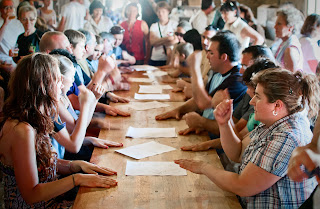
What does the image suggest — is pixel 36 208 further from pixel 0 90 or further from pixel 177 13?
pixel 177 13

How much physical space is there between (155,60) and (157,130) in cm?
370

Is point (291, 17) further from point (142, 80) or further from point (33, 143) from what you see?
point (33, 143)

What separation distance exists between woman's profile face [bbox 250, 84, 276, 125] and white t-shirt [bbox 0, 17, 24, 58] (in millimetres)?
3943

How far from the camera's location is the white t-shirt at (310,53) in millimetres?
3797

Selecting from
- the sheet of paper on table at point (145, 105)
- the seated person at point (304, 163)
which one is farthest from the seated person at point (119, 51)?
the seated person at point (304, 163)

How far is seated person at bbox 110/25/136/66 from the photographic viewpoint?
514cm

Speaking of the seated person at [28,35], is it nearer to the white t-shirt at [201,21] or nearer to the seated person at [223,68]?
the white t-shirt at [201,21]


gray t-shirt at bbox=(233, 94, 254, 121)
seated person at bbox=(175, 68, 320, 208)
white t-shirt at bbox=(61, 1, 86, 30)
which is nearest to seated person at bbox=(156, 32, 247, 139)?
gray t-shirt at bbox=(233, 94, 254, 121)

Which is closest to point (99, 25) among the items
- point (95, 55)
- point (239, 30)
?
point (95, 55)

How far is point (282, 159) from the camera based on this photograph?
132 centimetres

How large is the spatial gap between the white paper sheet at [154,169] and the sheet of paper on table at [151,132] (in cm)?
43

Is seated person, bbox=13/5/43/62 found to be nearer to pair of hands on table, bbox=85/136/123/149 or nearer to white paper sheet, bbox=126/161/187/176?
pair of hands on table, bbox=85/136/123/149

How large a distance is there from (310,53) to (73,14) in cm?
393

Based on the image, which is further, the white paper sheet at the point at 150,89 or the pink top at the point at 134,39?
the pink top at the point at 134,39
